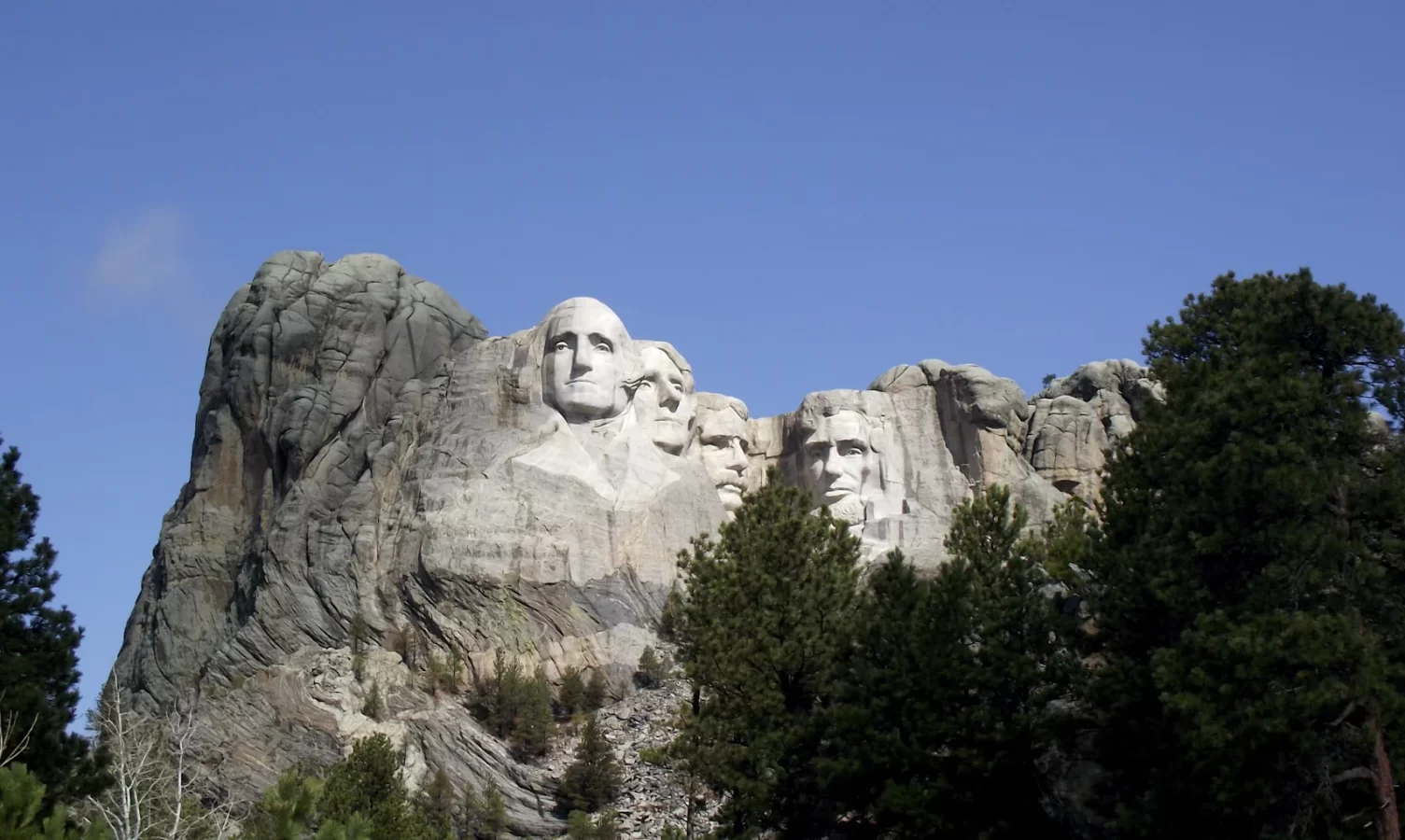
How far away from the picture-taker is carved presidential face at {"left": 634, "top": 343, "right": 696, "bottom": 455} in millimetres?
52188

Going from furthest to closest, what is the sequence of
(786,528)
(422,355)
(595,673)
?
(422,355) < (595,673) < (786,528)

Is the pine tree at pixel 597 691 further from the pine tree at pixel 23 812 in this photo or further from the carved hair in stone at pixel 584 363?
the pine tree at pixel 23 812

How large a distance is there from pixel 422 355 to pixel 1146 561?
2741 centimetres

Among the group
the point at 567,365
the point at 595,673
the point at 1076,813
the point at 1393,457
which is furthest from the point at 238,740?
the point at 1393,457

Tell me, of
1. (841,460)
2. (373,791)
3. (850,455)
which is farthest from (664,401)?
(373,791)

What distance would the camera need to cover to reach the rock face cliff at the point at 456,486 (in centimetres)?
4600

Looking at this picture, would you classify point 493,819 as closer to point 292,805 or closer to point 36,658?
point 36,658

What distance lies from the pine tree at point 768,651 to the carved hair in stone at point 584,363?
13457mm

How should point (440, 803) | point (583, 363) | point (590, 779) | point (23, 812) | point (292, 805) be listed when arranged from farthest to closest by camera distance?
point (583, 363), point (590, 779), point (440, 803), point (23, 812), point (292, 805)

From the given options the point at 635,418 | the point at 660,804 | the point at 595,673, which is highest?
the point at 635,418

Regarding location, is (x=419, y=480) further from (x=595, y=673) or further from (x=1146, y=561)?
(x=1146, y=561)

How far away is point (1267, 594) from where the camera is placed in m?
27.2

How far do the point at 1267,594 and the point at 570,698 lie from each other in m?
21.5

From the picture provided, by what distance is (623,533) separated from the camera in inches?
1938
